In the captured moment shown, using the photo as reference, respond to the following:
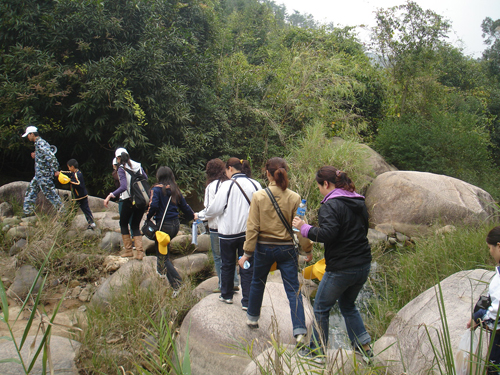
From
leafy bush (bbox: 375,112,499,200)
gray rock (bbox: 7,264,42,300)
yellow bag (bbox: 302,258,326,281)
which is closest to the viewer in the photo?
yellow bag (bbox: 302,258,326,281)

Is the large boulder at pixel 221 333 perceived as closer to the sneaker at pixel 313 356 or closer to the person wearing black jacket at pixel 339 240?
the person wearing black jacket at pixel 339 240

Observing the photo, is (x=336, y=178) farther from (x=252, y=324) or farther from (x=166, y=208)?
(x=166, y=208)

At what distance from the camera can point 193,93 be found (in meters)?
9.88

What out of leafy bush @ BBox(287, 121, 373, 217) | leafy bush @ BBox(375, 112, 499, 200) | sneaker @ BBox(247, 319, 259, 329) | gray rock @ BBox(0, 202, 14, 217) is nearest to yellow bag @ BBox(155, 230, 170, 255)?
sneaker @ BBox(247, 319, 259, 329)

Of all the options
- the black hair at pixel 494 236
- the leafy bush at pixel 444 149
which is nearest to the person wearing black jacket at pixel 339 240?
the black hair at pixel 494 236

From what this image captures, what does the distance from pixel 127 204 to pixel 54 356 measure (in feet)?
9.31

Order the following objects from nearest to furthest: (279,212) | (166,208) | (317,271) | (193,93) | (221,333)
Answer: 1. (317,271)
2. (279,212)
3. (221,333)
4. (166,208)
5. (193,93)

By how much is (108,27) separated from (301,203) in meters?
7.29

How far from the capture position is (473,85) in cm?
2012

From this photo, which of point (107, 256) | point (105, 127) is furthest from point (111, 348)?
point (105, 127)

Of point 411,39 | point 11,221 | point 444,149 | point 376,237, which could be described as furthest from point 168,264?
point 411,39

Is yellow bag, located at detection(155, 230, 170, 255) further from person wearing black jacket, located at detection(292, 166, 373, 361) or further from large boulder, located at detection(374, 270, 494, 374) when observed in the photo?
large boulder, located at detection(374, 270, 494, 374)

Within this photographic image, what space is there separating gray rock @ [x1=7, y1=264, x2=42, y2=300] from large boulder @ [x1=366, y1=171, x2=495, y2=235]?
7.29 metres

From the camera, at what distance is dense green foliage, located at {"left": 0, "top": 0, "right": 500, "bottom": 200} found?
805 cm
